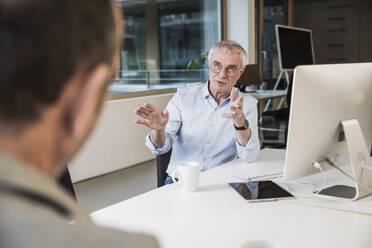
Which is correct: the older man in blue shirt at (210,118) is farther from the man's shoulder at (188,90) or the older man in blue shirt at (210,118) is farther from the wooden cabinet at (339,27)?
the wooden cabinet at (339,27)

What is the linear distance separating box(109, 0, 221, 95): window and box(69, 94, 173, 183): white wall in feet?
0.75

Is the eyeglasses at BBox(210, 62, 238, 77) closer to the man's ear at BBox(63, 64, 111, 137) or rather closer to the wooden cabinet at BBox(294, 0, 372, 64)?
the man's ear at BBox(63, 64, 111, 137)

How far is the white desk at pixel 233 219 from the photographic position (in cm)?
112

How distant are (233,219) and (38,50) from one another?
3.39 ft

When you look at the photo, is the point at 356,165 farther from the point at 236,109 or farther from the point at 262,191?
the point at 236,109

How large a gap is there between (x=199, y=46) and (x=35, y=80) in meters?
5.48

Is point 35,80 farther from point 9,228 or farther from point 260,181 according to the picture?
point 260,181

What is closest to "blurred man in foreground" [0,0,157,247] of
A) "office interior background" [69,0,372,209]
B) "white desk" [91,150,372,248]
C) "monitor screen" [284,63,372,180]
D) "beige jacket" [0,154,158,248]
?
"beige jacket" [0,154,158,248]

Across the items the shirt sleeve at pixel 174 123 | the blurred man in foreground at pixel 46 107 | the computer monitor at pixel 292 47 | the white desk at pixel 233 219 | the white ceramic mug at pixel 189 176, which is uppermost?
the computer monitor at pixel 292 47

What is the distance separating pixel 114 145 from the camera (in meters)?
4.12

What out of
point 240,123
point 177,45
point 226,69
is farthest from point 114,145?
point 240,123

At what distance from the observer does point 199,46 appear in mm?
5695

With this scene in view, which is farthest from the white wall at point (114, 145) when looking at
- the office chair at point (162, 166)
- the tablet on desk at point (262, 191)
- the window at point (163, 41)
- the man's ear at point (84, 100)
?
the man's ear at point (84, 100)

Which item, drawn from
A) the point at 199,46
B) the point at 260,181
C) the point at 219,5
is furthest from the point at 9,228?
the point at 219,5
